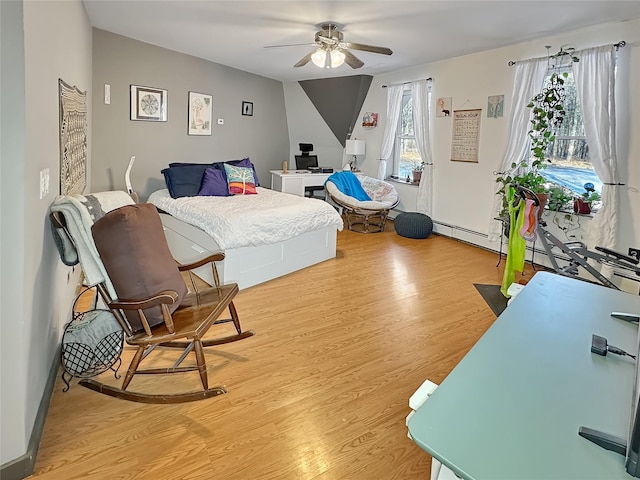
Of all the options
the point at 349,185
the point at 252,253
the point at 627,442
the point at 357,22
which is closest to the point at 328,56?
the point at 357,22

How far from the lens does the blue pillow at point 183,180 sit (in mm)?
4785

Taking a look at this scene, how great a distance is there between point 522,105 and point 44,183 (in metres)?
4.70

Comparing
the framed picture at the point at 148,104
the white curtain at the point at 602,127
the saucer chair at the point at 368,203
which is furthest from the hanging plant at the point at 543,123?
the framed picture at the point at 148,104

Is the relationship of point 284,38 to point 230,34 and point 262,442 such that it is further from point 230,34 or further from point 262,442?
point 262,442

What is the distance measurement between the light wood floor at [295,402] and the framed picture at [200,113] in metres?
3.29

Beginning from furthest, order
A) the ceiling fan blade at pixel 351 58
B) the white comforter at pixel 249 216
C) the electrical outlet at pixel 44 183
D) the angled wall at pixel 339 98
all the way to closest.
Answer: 1. the angled wall at pixel 339 98
2. the ceiling fan blade at pixel 351 58
3. the white comforter at pixel 249 216
4. the electrical outlet at pixel 44 183

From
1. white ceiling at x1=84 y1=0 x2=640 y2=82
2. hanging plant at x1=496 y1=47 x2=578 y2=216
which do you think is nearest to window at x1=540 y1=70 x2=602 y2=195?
hanging plant at x1=496 y1=47 x2=578 y2=216

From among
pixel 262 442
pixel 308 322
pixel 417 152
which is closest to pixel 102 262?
pixel 262 442

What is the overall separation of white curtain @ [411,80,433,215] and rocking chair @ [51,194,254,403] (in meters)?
4.41

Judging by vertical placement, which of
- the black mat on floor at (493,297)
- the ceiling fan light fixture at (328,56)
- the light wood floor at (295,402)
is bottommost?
the light wood floor at (295,402)

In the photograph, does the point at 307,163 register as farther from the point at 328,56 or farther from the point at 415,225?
the point at 328,56

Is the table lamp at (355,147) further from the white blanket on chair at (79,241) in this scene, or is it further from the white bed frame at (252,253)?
the white blanket on chair at (79,241)

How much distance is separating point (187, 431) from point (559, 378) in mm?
1653

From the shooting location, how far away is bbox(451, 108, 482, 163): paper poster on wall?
5.31m
